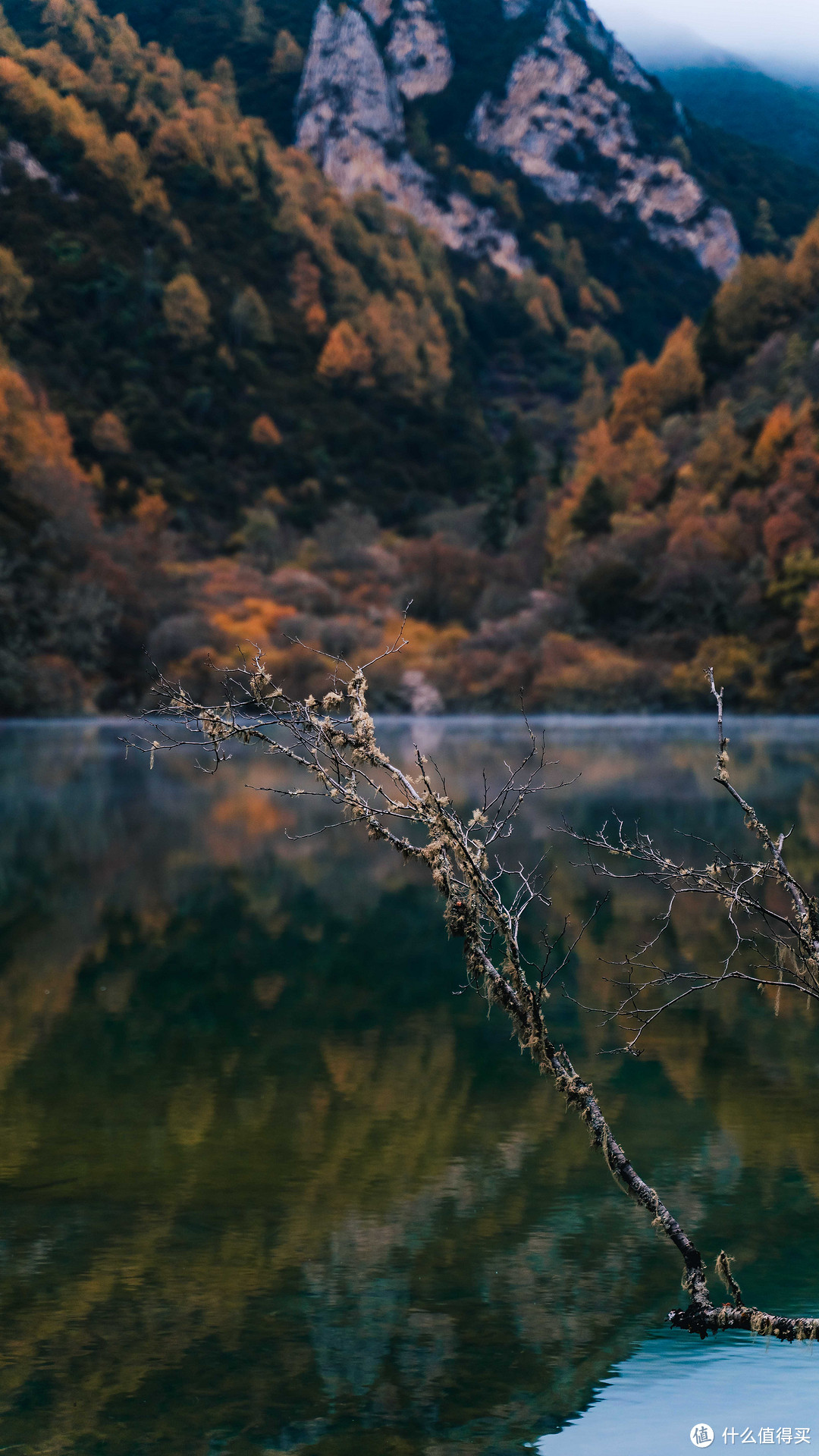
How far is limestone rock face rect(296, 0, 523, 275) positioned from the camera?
16525 centimetres

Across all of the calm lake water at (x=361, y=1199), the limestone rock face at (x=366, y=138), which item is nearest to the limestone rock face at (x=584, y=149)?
the limestone rock face at (x=366, y=138)

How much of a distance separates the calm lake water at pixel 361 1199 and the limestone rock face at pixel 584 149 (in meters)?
176

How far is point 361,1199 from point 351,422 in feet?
419

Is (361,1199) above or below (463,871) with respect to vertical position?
below

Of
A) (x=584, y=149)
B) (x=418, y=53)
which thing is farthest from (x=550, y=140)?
(x=418, y=53)

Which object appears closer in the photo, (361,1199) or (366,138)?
(361,1199)

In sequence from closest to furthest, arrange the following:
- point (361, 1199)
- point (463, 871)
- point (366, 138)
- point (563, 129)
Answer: point (463, 871) → point (361, 1199) → point (366, 138) → point (563, 129)

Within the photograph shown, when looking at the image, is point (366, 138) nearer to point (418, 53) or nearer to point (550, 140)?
point (418, 53)

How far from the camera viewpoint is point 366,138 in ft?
544

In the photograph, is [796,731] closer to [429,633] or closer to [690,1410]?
[429,633]

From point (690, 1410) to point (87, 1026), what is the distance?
742 cm

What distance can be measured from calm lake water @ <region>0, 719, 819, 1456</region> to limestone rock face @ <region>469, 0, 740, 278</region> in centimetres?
17633

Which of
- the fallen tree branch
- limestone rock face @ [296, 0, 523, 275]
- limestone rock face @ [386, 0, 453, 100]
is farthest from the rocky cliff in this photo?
the fallen tree branch

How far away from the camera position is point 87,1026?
12.2m
